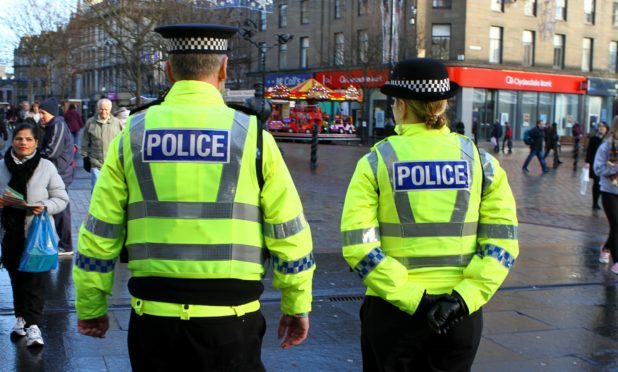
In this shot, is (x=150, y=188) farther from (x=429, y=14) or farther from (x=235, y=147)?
(x=429, y=14)

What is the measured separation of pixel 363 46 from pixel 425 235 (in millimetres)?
43384

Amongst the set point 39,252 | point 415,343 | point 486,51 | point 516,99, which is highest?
point 486,51

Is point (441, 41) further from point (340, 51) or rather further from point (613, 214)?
point (613, 214)

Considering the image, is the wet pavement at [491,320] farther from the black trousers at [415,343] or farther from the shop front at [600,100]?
the shop front at [600,100]

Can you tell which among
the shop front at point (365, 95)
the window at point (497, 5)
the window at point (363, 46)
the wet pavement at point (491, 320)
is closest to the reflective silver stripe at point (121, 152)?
the wet pavement at point (491, 320)

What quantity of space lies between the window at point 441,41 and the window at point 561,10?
9120mm

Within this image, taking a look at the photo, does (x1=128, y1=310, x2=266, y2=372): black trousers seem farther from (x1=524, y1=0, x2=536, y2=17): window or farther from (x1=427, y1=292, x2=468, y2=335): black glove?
(x1=524, y1=0, x2=536, y2=17): window

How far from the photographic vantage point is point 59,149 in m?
8.41

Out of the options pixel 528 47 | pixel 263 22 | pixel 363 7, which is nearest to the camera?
pixel 528 47

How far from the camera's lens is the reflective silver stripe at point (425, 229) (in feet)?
9.87

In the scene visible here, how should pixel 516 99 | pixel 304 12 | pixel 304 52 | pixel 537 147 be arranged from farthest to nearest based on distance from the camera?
pixel 304 52 → pixel 304 12 → pixel 516 99 → pixel 537 147

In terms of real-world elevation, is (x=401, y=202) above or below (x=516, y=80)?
below

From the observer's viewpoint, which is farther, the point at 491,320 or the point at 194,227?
the point at 491,320

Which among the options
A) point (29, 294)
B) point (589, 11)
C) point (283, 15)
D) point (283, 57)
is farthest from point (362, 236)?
point (283, 15)
